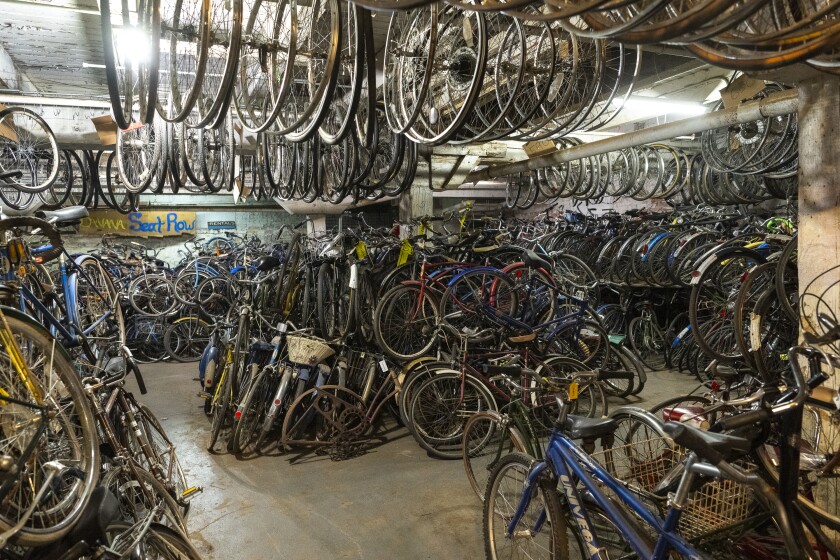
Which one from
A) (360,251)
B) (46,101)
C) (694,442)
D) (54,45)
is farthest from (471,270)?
(54,45)

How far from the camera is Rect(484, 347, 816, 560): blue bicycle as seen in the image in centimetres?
164

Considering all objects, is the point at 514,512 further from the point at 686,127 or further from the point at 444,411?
the point at 686,127

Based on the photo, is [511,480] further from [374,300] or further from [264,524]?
[374,300]

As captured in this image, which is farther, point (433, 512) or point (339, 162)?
point (339, 162)

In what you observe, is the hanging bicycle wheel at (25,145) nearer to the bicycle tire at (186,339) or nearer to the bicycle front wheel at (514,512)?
the bicycle tire at (186,339)

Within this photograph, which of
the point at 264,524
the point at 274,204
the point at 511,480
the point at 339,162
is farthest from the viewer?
the point at 274,204

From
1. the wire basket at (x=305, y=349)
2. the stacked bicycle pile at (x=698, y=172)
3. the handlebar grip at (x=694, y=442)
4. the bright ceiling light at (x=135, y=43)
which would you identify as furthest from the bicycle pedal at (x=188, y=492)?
the stacked bicycle pile at (x=698, y=172)

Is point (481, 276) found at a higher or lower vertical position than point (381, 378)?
higher

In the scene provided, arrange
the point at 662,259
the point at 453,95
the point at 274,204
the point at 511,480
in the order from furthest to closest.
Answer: the point at 274,204
the point at 662,259
the point at 453,95
the point at 511,480

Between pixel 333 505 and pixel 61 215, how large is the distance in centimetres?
278

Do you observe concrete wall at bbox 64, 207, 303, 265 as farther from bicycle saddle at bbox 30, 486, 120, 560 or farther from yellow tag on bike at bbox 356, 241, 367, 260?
bicycle saddle at bbox 30, 486, 120, 560

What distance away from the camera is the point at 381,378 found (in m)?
4.87

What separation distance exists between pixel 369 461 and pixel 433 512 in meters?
0.99

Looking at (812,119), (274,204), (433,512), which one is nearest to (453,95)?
(812,119)
